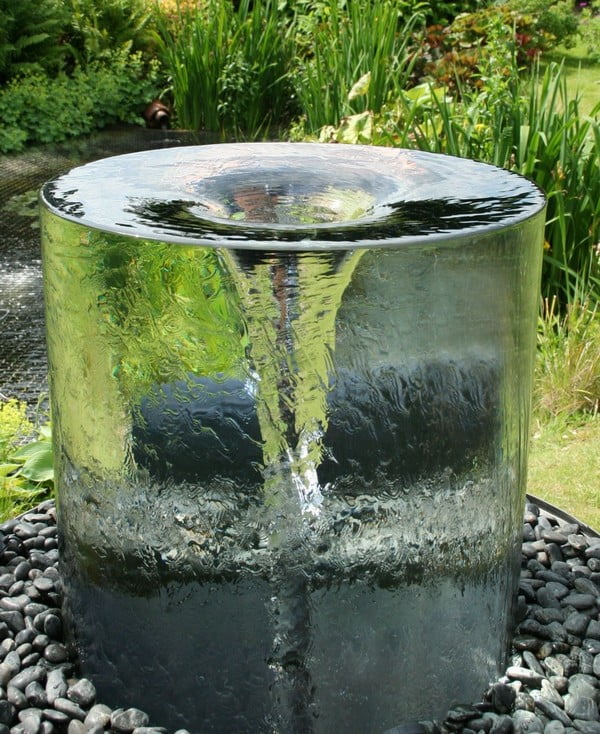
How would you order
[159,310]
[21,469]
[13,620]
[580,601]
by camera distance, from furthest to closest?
[21,469] < [580,601] < [13,620] < [159,310]

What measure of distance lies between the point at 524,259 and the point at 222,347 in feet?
2.16

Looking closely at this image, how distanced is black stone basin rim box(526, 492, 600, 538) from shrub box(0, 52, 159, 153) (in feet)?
21.8

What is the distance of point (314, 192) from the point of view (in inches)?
91.1

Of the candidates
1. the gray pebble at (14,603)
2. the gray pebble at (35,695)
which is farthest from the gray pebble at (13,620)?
the gray pebble at (35,695)

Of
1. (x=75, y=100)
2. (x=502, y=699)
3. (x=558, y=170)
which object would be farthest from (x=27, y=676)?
(x=75, y=100)

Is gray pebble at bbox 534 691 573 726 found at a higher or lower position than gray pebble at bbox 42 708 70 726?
lower

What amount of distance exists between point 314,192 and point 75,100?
7.69m

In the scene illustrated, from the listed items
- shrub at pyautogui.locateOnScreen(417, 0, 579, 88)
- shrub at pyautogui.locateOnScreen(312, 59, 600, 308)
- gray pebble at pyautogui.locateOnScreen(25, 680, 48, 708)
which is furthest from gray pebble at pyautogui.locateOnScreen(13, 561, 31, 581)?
shrub at pyautogui.locateOnScreen(417, 0, 579, 88)

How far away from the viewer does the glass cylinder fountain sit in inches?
73.7

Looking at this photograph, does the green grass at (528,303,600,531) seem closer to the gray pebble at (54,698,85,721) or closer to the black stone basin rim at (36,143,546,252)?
the black stone basin rim at (36,143,546,252)

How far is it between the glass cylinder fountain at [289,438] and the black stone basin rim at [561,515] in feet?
2.22

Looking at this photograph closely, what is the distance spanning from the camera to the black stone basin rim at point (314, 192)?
72.9 inches

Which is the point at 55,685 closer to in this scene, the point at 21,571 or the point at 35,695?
the point at 35,695

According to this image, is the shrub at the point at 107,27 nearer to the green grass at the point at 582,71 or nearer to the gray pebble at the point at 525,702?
the green grass at the point at 582,71
